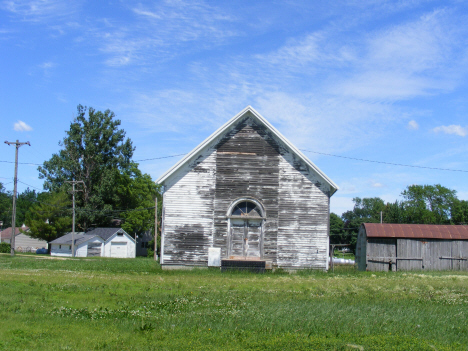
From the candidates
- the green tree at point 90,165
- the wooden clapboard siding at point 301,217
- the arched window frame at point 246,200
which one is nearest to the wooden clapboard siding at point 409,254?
the wooden clapboard siding at point 301,217

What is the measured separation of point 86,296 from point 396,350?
338 inches

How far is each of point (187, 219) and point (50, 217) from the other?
4981 cm

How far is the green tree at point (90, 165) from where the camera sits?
67.2 metres

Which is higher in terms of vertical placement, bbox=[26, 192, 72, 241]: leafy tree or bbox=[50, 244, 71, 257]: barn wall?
bbox=[26, 192, 72, 241]: leafy tree

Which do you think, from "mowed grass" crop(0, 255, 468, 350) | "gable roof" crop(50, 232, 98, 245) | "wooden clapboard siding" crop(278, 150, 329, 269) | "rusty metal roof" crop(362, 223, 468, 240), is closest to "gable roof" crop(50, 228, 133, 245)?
"gable roof" crop(50, 232, 98, 245)

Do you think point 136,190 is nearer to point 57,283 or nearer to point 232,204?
point 232,204

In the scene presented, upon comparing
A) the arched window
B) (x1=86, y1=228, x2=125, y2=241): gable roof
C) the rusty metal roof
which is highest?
the arched window

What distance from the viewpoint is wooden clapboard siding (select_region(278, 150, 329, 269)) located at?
2492cm

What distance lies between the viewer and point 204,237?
24.8 m

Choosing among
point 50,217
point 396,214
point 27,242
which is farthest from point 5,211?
point 396,214

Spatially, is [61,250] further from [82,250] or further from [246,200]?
[246,200]

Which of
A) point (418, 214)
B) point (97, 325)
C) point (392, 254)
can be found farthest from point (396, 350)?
point (418, 214)

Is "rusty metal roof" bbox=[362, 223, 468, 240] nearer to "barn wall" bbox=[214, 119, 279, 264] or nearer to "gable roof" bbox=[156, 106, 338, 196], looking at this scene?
"gable roof" bbox=[156, 106, 338, 196]

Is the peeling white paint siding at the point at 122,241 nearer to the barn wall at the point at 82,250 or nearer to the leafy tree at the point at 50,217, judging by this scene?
the barn wall at the point at 82,250
